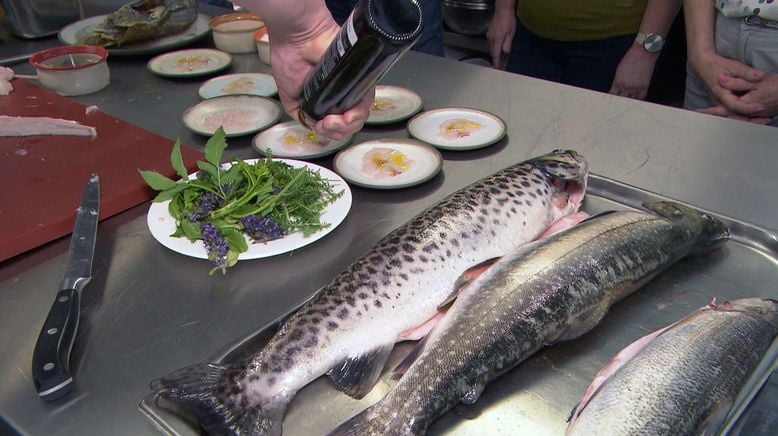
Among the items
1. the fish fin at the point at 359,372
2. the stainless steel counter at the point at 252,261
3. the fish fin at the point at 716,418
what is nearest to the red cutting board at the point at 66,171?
the stainless steel counter at the point at 252,261

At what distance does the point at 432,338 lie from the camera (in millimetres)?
1128

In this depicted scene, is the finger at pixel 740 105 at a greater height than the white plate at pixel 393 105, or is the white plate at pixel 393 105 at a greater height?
the finger at pixel 740 105

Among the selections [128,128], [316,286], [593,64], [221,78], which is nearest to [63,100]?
[128,128]

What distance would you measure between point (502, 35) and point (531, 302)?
253 cm

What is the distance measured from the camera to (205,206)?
4.79 feet

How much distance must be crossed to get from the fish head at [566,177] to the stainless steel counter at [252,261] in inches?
6.9

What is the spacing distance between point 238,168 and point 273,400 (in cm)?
68

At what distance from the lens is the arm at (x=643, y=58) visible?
8.96 ft

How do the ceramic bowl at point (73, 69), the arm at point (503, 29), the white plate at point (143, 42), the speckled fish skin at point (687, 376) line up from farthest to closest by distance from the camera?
the arm at point (503, 29) < the white plate at point (143, 42) < the ceramic bowl at point (73, 69) < the speckled fish skin at point (687, 376)

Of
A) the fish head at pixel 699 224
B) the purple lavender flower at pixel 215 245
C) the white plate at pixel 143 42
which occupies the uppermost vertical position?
the fish head at pixel 699 224

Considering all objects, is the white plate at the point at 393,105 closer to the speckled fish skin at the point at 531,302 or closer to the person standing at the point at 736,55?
the speckled fish skin at the point at 531,302

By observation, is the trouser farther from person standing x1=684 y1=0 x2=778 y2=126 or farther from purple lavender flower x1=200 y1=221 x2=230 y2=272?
purple lavender flower x1=200 y1=221 x2=230 y2=272

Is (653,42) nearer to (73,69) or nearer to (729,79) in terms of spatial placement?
(729,79)

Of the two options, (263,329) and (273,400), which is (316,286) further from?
(273,400)
